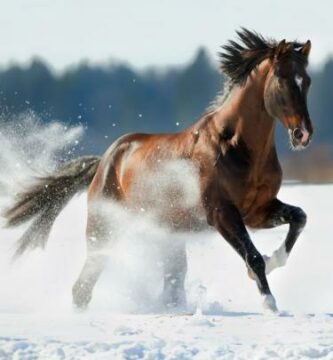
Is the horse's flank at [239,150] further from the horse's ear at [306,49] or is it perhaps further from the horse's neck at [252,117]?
the horse's ear at [306,49]

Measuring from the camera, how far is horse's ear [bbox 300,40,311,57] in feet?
23.6

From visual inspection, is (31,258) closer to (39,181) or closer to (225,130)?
(39,181)

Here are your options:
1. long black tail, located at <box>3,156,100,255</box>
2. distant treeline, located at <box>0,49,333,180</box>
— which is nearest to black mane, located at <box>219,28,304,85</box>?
long black tail, located at <box>3,156,100,255</box>

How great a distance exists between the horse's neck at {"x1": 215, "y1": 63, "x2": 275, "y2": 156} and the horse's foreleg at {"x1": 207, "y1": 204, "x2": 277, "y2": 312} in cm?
50

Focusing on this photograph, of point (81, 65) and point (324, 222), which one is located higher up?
point (81, 65)

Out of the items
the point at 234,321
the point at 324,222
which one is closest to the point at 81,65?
the point at 324,222

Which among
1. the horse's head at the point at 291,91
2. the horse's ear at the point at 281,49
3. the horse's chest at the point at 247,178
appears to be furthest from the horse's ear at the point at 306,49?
the horse's chest at the point at 247,178

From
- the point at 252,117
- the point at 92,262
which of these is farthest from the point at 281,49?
the point at 92,262

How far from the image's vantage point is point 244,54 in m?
7.54

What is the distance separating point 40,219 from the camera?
9.19 meters

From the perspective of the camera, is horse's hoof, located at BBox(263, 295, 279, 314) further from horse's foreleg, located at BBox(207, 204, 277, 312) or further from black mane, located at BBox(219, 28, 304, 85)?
black mane, located at BBox(219, 28, 304, 85)

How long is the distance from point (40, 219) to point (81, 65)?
25.1 metres

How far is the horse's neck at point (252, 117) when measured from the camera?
716cm

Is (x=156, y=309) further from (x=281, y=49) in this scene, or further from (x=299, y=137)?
(x=281, y=49)
